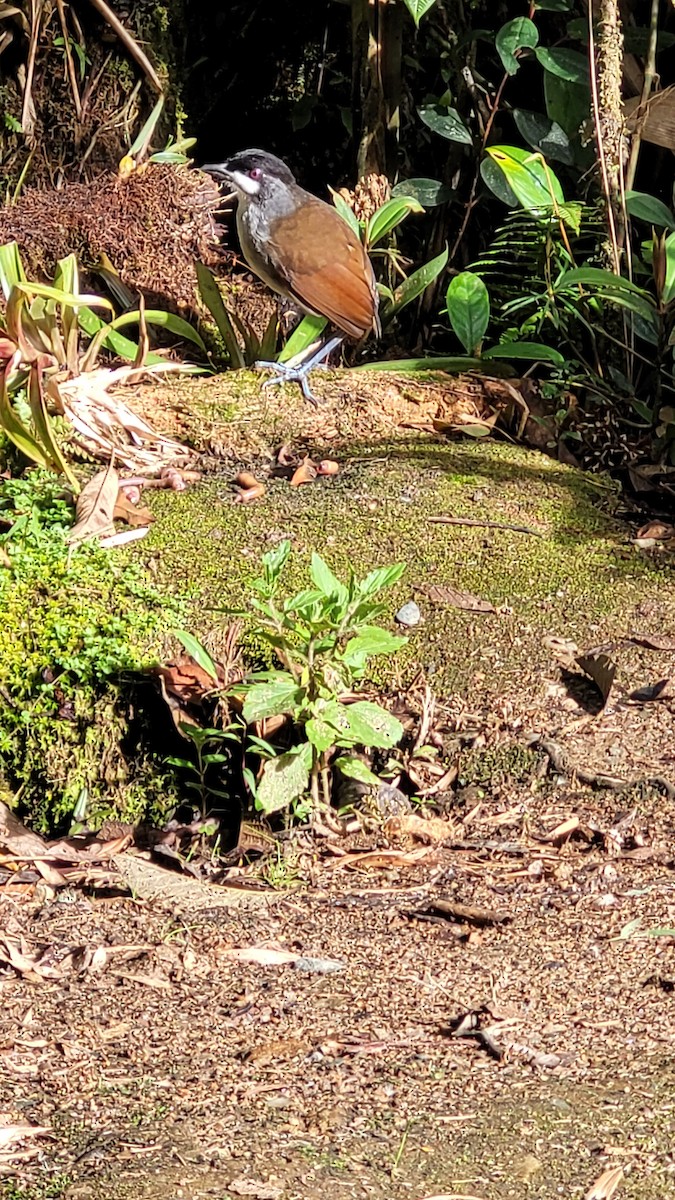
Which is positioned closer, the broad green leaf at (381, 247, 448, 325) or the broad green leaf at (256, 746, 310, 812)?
the broad green leaf at (256, 746, 310, 812)

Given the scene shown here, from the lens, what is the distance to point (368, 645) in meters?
3.03

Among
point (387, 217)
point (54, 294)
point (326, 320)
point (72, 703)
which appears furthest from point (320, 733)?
point (387, 217)

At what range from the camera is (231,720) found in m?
3.37

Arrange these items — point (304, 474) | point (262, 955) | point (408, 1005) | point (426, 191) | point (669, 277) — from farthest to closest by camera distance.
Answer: point (426, 191), point (669, 277), point (304, 474), point (262, 955), point (408, 1005)

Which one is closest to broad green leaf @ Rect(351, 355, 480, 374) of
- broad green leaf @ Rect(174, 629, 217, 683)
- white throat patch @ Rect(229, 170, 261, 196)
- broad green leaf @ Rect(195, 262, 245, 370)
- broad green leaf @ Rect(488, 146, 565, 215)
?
broad green leaf @ Rect(195, 262, 245, 370)

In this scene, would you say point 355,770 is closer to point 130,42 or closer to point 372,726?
point 372,726

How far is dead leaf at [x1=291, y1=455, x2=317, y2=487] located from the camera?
452 cm

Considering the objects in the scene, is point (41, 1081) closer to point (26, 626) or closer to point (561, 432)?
point (26, 626)

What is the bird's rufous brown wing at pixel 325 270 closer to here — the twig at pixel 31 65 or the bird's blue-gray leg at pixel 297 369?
the bird's blue-gray leg at pixel 297 369

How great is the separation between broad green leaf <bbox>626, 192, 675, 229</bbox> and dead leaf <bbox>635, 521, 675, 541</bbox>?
1.31 m

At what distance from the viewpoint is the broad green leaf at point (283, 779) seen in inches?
121

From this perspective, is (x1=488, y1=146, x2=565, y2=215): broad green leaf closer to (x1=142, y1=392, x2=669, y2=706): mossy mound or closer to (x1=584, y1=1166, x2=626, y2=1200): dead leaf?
(x1=142, y1=392, x2=669, y2=706): mossy mound

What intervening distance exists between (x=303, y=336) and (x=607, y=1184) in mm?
3943

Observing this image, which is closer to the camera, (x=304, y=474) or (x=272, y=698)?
(x=272, y=698)
